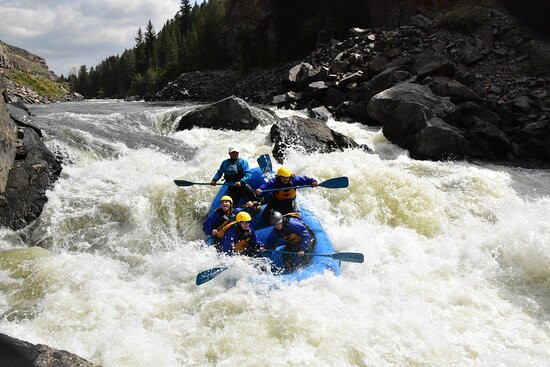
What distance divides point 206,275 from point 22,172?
4.23 metres

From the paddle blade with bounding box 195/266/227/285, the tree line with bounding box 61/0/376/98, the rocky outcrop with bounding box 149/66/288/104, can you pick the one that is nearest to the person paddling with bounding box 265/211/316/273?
the paddle blade with bounding box 195/266/227/285

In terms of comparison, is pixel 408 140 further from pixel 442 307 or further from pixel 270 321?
pixel 270 321

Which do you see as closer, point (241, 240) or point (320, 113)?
point (241, 240)

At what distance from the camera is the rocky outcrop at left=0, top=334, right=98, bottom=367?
2.43 meters

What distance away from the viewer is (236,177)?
7523mm

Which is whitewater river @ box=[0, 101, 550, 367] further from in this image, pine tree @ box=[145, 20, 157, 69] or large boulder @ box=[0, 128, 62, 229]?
pine tree @ box=[145, 20, 157, 69]

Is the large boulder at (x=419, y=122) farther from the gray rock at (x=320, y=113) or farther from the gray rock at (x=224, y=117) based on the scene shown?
the gray rock at (x=224, y=117)

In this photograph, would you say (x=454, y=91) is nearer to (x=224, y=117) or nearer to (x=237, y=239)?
(x=224, y=117)

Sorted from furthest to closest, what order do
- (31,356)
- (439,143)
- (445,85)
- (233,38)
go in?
(233,38) < (445,85) < (439,143) < (31,356)

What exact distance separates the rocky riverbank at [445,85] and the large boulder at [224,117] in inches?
106

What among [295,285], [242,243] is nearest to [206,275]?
[242,243]

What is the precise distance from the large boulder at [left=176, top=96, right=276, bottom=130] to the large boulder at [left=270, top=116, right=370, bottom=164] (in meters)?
1.50

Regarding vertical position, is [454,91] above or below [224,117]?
above

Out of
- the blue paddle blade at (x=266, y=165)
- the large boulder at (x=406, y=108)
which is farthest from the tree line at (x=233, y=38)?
the blue paddle blade at (x=266, y=165)
